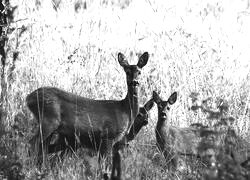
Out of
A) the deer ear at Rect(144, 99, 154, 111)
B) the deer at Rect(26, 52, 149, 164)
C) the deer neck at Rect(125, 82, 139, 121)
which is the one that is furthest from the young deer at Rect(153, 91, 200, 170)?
the deer at Rect(26, 52, 149, 164)

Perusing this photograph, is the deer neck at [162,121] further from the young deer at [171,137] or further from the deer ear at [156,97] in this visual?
the deer ear at [156,97]

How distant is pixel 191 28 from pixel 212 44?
765 mm

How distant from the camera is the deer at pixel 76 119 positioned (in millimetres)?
7297

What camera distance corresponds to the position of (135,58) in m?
10.2

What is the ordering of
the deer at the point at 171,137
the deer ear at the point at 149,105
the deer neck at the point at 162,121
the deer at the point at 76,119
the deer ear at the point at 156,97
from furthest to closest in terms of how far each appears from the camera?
the deer ear at the point at 149,105
the deer ear at the point at 156,97
the deer neck at the point at 162,121
the deer at the point at 171,137
the deer at the point at 76,119

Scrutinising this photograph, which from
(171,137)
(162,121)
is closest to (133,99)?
(162,121)

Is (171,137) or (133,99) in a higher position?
(133,99)

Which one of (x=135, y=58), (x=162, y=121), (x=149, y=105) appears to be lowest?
(x=162, y=121)

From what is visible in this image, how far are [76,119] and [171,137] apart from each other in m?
1.13

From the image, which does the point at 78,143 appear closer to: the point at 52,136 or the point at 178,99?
the point at 52,136

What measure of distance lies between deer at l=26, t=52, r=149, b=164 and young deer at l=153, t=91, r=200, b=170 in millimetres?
329

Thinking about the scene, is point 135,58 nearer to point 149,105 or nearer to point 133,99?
point 149,105

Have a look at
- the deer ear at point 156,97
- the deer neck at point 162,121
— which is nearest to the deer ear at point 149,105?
the deer ear at point 156,97

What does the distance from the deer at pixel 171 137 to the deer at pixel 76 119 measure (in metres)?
0.33
